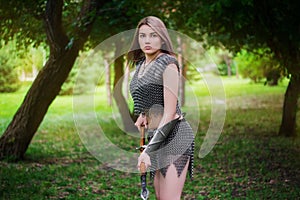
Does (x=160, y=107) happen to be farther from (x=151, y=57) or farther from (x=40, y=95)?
(x=40, y=95)

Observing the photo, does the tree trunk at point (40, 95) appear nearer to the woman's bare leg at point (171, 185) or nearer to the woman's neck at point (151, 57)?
the woman's neck at point (151, 57)

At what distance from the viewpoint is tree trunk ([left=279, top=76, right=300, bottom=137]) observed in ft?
33.7

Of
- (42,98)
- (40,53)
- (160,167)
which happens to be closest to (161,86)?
(160,167)

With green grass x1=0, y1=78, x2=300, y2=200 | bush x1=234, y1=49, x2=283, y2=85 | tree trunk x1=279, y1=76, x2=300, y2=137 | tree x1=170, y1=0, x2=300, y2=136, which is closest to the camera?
green grass x1=0, y1=78, x2=300, y2=200

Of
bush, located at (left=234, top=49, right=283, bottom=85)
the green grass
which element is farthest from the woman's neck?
bush, located at (left=234, top=49, right=283, bottom=85)

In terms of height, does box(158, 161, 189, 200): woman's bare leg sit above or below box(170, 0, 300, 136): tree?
below

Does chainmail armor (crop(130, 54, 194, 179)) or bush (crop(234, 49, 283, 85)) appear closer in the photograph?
chainmail armor (crop(130, 54, 194, 179))

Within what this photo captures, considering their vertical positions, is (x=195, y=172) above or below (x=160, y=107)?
below

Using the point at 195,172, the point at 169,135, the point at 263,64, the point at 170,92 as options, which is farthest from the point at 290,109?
the point at 170,92

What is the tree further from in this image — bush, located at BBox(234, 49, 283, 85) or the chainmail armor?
the chainmail armor

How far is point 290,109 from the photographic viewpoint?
10891mm

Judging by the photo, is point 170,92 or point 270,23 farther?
point 270,23

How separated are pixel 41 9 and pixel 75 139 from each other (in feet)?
16.6

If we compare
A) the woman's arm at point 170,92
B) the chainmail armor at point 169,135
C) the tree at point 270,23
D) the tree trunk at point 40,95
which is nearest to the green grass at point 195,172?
the tree trunk at point 40,95
